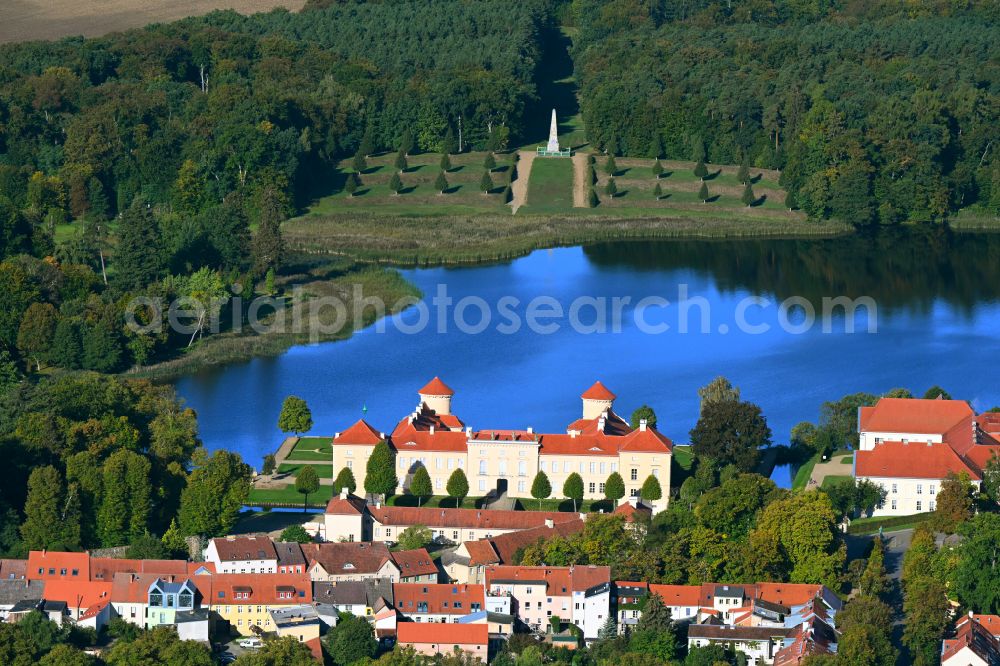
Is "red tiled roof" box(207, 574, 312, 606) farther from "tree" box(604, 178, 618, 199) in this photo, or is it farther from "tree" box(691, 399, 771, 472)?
"tree" box(604, 178, 618, 199)

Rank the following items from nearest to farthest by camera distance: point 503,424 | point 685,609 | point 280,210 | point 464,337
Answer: point 685,609, point 503,424, point 464,337, point 280,210

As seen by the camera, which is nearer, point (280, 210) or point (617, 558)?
point (617, 558)

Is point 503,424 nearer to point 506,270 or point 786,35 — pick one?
point 506,270

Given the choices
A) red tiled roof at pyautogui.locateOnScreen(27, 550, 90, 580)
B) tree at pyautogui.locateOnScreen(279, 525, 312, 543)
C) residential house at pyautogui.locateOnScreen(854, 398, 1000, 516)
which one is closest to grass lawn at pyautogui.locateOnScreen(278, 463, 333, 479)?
tree at pyautogui.locateOnScreen(279, 525, 312, 543)

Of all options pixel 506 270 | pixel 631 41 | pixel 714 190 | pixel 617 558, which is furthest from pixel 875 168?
pixel 617 558

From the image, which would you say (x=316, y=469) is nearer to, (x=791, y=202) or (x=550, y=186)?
(x=791, y=202)

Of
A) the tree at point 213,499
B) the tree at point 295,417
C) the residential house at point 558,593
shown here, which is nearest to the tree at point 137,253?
the tree at point 295,417

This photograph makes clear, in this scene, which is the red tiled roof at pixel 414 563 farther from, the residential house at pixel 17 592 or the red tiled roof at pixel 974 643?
the red tiled roof at pixel 974 643

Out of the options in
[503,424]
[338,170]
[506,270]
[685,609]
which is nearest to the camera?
[685,609]
